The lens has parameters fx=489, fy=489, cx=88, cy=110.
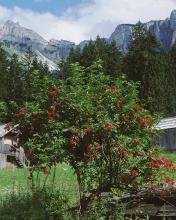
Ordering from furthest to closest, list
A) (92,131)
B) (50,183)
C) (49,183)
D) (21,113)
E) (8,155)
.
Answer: (8,155) < (49,183) < (50,183) < (21,113) < (92,131)

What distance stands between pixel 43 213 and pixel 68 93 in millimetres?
3607

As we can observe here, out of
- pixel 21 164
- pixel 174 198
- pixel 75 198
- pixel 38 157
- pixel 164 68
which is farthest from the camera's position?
pixel 164 68

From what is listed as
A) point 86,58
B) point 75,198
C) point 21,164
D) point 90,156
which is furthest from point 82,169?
point 86,58

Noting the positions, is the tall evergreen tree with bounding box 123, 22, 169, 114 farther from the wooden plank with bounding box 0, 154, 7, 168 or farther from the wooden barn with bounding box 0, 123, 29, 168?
the wooden plank with bounding box 0, 154, 7, 168

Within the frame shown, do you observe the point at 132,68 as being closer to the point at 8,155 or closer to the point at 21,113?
the point at 8,155

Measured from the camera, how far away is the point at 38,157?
1295 centimetres

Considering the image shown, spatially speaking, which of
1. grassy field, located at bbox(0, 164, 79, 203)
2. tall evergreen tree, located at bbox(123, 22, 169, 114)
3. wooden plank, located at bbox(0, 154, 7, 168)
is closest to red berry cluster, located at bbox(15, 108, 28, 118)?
grassy field, located at bbox(0, 164, 79, 203)

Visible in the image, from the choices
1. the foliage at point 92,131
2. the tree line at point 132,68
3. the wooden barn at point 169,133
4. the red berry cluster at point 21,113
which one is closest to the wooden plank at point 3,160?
the wooden barn at point 169,133

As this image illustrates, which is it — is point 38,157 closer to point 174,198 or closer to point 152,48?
point 174,198

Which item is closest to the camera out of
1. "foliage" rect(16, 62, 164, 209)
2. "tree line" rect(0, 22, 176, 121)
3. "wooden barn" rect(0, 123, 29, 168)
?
"foliage" rect(16, 62, 164, 209)

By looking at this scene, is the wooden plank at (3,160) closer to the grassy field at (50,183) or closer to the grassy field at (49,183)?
the grassy field at (49,183)

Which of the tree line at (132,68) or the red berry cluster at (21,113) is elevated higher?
the tree line at (132,68)

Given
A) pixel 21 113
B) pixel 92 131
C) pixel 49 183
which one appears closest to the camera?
pixel 92 131

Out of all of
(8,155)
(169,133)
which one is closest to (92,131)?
(169,133)
